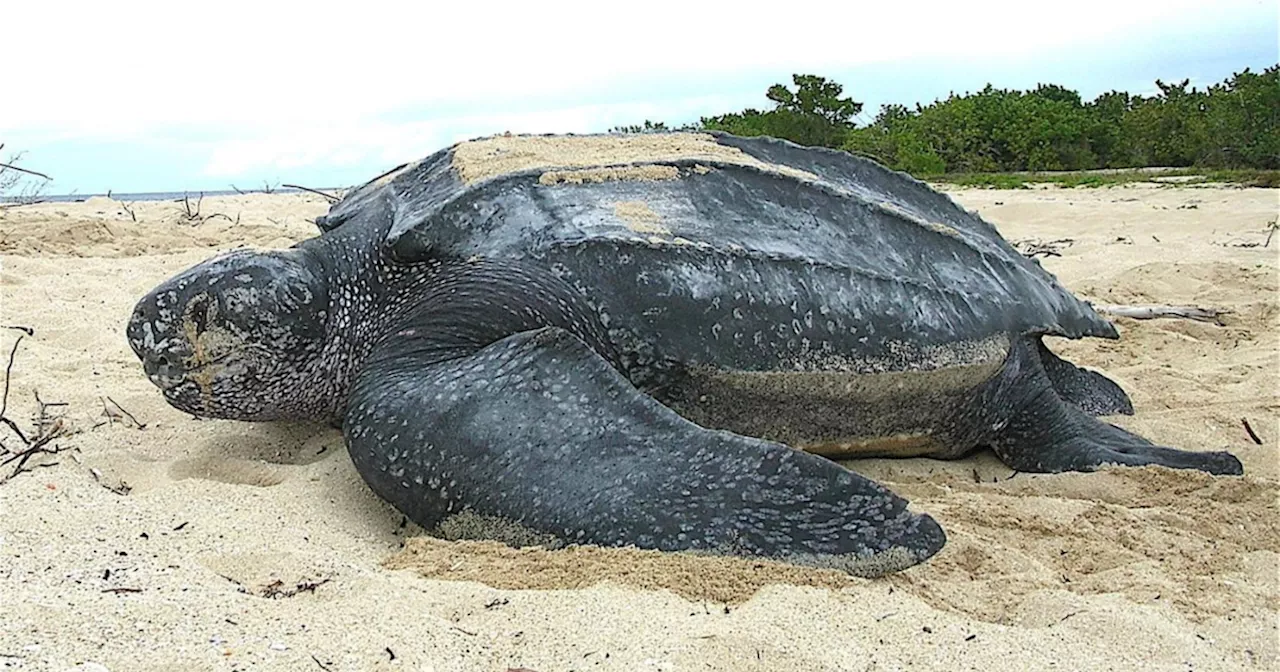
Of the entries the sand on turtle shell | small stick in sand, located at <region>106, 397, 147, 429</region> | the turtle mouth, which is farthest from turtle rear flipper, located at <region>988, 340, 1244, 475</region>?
small stick in sand, located at <region>106, 397, 147, 429</region>

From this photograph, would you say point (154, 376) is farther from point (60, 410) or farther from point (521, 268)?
point (521, 268)

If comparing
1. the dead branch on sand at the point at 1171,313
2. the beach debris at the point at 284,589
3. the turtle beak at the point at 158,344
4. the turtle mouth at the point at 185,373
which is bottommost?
the beach debris at the point at 284,589

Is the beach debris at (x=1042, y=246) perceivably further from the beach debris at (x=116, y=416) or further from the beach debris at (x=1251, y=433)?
the beach debris at (x=116, y=416)

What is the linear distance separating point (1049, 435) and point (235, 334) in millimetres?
1621

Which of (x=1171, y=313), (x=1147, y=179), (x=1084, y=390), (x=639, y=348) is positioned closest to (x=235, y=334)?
(x=639, y=348)

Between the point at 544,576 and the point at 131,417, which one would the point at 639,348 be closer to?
the point at 544,576

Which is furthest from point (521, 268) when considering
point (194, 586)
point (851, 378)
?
point (194, 586)

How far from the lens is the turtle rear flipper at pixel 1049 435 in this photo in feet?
6.40

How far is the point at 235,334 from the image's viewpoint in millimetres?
1800

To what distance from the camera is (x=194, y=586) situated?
1166 mm

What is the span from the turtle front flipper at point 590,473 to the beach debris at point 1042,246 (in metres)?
3.38

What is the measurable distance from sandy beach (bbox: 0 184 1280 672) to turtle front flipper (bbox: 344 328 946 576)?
5 cm

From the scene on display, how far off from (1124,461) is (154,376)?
1828mm

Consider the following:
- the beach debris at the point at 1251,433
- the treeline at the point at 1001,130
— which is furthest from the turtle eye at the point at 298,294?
the treeline at the point at 1001,130
